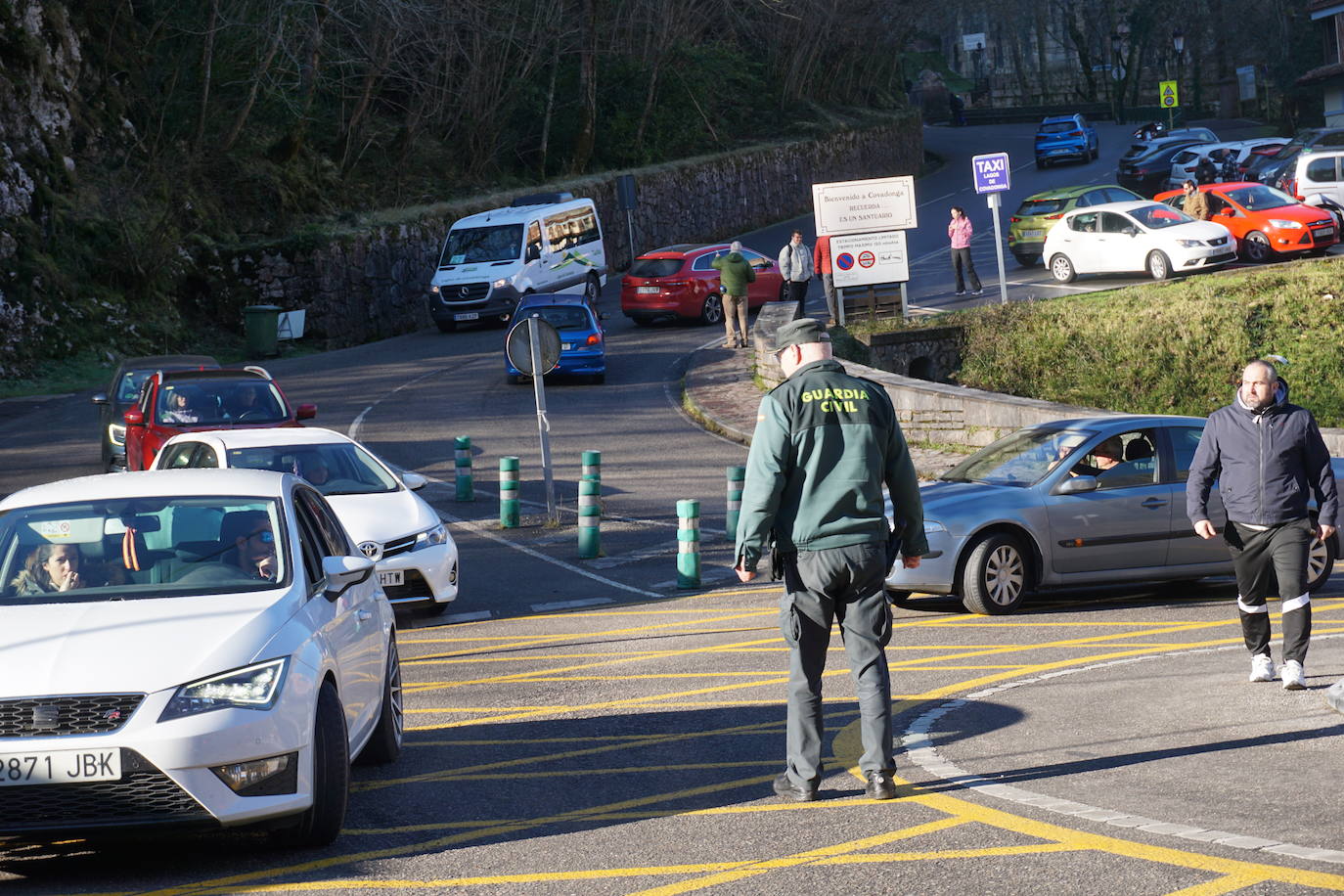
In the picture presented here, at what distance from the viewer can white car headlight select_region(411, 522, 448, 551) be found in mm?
12805

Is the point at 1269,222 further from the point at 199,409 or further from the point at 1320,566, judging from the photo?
the point at 199,409

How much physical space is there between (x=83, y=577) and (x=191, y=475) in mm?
858

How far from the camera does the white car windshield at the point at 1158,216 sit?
111 feet

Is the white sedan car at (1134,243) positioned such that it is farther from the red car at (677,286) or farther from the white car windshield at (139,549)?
the white car windshield at (139,549)

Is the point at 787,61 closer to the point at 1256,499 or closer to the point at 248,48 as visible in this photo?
the point at 248,48

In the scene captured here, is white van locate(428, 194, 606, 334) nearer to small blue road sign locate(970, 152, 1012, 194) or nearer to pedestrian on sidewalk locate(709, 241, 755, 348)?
pedestrian on sidewalk locate(709, 241, 755, 348)

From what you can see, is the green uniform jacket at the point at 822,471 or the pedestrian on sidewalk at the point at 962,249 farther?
the pedestrian on sidewalk at the point at 962,249

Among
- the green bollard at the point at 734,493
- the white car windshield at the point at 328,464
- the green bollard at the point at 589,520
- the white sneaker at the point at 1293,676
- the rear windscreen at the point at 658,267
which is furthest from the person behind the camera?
the rear windscreen at the point at 658,267

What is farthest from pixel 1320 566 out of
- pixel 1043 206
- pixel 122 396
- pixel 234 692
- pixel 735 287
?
pixel 1043 206

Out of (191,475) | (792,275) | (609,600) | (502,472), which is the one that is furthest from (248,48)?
(191,475)

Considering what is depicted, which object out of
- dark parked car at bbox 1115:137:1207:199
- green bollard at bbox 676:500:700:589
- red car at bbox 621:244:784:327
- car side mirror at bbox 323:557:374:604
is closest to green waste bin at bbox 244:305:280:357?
red car at bbox 621:244:784:327

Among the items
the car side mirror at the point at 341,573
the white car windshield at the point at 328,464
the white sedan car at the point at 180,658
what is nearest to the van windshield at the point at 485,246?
the white car windshield at the point at 328,464

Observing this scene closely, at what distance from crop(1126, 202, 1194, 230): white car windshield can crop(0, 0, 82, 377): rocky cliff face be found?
22.3 m

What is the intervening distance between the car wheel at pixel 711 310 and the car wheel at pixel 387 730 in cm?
2837
